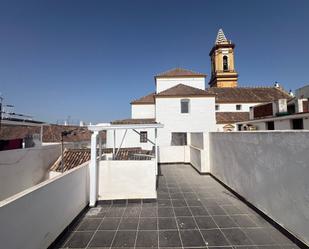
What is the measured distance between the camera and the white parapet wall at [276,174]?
316 centimetres

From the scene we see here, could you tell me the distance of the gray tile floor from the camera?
11.3 ft

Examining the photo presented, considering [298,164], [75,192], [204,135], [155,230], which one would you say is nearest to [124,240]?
[155,230]

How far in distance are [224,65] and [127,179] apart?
32.7 metres

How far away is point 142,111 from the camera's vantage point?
65.6ft

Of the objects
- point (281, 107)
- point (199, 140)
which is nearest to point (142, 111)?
point (199, 140)

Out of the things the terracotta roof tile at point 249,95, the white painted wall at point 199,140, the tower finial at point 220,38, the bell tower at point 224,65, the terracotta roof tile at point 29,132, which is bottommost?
the white painted wall at point 199,140

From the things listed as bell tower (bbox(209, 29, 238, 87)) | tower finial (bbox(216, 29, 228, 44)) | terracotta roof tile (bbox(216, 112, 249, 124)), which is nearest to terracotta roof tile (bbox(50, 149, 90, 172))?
terracotta roof tile (bbox(216, 112, 249, 124))

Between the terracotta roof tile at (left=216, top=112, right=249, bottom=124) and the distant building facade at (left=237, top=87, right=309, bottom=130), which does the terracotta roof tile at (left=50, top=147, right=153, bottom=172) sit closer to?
the distant building facade at (left=237, top=87, right=309, bottom=130)

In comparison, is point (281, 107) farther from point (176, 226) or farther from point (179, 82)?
point (176, 226)

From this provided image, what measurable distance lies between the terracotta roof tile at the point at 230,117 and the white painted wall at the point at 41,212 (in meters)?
18.1

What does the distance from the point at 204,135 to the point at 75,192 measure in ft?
21.6

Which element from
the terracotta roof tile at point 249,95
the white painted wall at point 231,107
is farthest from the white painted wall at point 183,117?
the white painted wall at point 231,107

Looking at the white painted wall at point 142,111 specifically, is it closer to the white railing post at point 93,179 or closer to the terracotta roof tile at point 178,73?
the terracotta roof tile at point 178,73

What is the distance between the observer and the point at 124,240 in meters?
3.54
